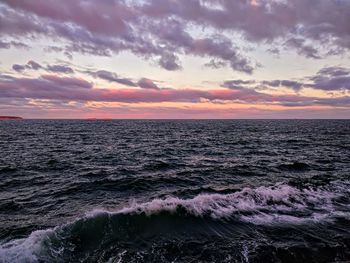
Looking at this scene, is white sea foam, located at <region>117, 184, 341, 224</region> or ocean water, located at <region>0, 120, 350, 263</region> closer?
ocean water, located at <region>0, 120, 350, 263</region>

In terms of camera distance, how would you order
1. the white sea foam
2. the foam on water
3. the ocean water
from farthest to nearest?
1. the white sea foam
2. the foam on water
3. the ocean water

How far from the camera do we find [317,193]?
15.2 meters

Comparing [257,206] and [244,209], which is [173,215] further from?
[257,206]

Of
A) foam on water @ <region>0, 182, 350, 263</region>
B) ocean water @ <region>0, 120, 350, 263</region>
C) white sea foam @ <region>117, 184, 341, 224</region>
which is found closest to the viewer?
ocean water @ <region>0, 120, 350, 263</region>

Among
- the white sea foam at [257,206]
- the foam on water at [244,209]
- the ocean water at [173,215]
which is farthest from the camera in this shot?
the white sea foam at [257,206]

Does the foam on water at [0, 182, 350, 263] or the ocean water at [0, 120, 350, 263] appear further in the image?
the foam on water at [0, 182, 350, 263]

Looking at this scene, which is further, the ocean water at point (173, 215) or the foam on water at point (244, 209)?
the foam on water at point (244, 209)

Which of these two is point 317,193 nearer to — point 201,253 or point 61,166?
point 201,253

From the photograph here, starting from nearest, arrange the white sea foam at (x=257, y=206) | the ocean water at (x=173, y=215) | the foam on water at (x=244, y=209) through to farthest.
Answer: the ocean water at (x=173, y=215) → the foam on water at (x=244, y=209) → the white sea foam at (x=257, y=206)

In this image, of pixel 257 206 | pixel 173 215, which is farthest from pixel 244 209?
pixel 173 215

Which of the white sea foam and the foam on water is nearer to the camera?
the foam on water

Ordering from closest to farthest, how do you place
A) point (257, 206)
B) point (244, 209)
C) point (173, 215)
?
1. point (173, 215)
2. point (244, 209)
3. point (257, 206)

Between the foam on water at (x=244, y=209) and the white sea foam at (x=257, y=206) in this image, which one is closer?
the foam on water at (x=244, y=209)

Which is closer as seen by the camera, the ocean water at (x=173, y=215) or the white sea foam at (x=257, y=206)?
the ocean water at (x=173, y=215)
